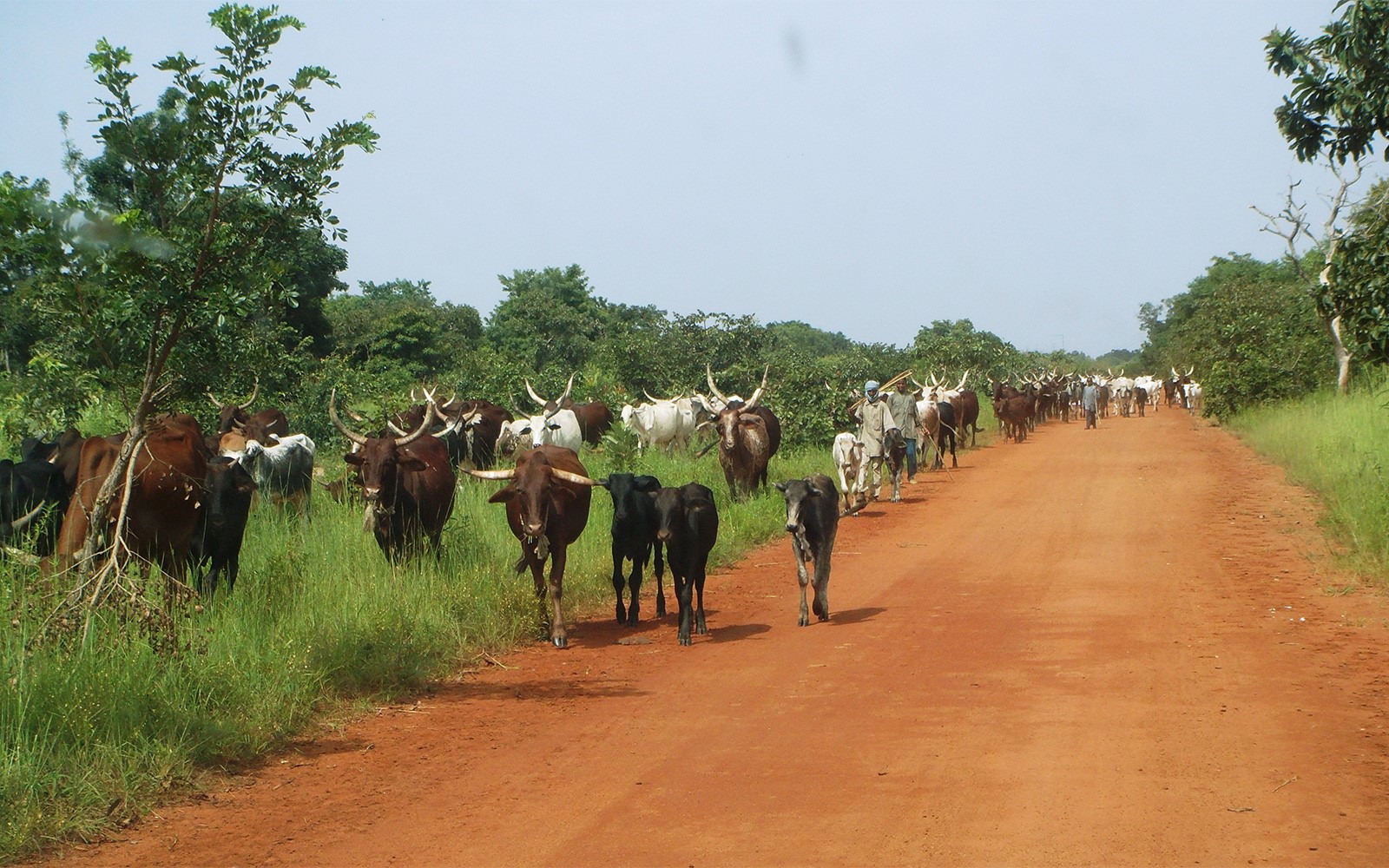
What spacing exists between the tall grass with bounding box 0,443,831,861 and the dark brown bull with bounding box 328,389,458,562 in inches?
11.2

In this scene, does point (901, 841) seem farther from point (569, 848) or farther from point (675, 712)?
point (675, 712)

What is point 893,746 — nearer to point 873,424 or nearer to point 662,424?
point 873,424

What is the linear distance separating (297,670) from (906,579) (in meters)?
6.61

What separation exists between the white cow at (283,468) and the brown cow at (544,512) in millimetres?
3821

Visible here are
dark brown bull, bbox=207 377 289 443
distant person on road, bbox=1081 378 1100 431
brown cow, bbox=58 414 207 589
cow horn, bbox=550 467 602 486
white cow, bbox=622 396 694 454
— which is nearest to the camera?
brown cow, bbox=58 414 207 589

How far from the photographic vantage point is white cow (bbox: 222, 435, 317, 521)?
1334cm

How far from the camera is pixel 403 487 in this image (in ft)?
35.5

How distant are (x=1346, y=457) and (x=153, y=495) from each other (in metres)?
15.0

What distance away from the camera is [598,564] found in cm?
1220

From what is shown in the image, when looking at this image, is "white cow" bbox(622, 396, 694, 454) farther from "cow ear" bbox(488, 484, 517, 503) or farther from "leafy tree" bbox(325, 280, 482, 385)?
"cow ear" bbox(488, 484, 517, 503)

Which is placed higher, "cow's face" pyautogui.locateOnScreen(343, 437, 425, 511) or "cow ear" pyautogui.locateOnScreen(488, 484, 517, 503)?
"cow's face" pyautogui.locateOnScreen(343, 437, 425, 511)

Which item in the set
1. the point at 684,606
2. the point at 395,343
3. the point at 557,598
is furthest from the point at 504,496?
the point at 395,343

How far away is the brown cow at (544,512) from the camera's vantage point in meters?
9.62

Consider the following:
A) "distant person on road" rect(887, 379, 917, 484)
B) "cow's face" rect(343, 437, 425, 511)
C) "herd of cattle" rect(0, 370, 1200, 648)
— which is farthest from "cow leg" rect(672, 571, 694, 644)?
"distant person on road" rect(887, 379, 917, 484)
